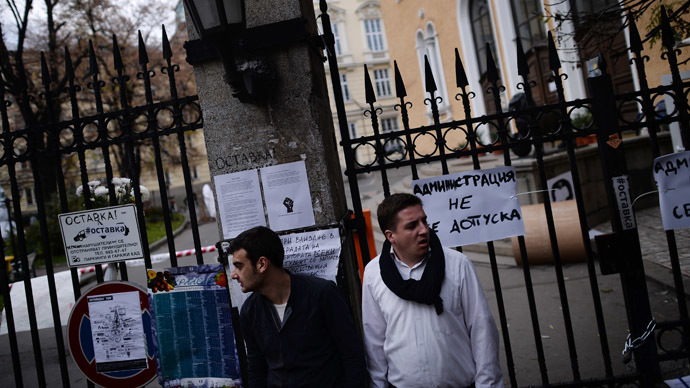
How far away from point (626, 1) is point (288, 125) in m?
2.94

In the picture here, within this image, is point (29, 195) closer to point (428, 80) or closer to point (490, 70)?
point (428, 80)

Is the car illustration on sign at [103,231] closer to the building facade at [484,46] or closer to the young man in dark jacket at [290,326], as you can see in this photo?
the young man in dark jacket at [290,326]

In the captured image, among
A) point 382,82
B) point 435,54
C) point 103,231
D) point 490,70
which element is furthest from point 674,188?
point 382,82

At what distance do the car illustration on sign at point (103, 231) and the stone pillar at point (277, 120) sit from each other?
0.79 metres

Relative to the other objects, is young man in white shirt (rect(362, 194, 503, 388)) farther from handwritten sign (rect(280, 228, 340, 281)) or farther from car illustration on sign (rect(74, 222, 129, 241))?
car illustration on sign (rect(74, 222, 129, 241))

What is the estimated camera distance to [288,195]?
2924mm

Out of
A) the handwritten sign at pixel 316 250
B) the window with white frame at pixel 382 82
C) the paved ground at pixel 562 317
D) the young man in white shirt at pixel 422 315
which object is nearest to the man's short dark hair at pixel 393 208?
the young man in white shirt at pixel 422 315

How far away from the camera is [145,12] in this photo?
708 inches

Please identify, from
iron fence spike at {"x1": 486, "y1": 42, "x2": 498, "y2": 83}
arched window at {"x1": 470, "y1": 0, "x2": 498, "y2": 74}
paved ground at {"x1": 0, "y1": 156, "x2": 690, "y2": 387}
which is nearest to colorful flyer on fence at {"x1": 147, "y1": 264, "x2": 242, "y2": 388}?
paved ground at {"x1": 0, "y1": 156, "x2": 690, "y2": 387}

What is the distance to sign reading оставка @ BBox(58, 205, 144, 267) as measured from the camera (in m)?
3.17

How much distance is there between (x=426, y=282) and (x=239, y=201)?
1.33 m

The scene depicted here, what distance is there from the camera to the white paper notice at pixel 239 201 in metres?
2.94

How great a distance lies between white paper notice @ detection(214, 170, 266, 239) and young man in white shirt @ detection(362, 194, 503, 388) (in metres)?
0.91

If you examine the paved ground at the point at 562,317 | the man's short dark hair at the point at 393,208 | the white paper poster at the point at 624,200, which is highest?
the man's short dark hair at the point at 393,208
